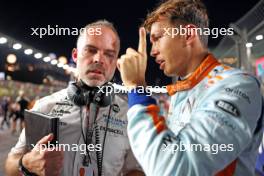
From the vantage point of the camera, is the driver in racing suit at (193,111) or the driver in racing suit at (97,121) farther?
the driver in racing suit at (97,121)

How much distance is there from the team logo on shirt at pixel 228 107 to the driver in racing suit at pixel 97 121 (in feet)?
3.43

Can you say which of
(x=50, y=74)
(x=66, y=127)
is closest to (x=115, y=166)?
(x=66, y=127)

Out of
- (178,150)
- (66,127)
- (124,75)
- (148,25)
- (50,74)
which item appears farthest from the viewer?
(50,74)

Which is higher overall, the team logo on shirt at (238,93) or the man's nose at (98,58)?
the man's nose at (98,58)

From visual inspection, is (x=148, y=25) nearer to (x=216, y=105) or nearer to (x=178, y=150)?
(x=216, y=105)

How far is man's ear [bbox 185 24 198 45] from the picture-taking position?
1705 mm

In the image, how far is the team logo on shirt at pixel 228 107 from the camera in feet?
4.18

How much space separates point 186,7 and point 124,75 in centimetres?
57

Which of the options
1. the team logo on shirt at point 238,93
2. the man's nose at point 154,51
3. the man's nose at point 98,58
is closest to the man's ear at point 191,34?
the man's nose at point 154,51

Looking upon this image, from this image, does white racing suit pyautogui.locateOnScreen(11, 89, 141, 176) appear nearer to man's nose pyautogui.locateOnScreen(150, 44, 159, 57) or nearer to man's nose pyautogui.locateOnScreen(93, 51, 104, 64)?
man's nose pyautogui.locateOnScreen(93, 51, 104, 64)

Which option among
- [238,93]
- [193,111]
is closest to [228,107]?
[238,93]

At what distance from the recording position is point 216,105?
1.30m

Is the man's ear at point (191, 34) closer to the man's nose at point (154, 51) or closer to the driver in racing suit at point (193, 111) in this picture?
the driver in racing suit at point (193, 111)

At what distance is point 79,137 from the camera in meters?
2.13
